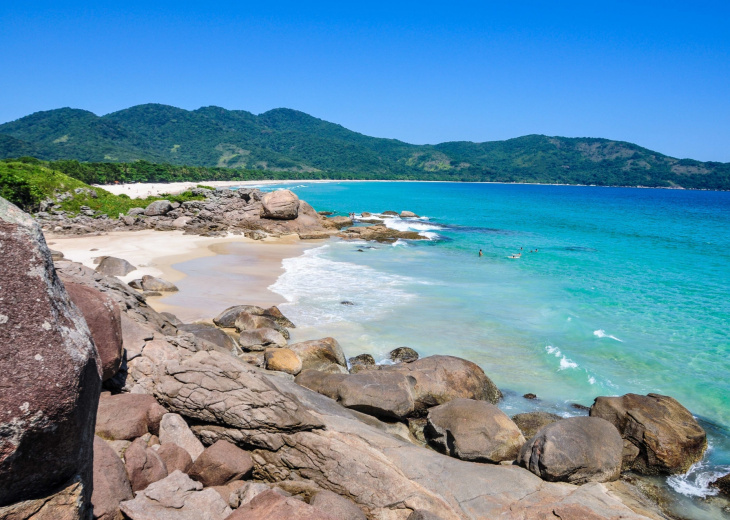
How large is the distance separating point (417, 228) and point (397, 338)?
1482 inches

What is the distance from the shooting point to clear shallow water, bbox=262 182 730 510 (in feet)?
46.7

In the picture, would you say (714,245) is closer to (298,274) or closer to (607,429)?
(298,274)

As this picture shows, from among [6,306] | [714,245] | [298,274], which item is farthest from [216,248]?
[714,245]

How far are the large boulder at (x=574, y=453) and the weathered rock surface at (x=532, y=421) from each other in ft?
4.46

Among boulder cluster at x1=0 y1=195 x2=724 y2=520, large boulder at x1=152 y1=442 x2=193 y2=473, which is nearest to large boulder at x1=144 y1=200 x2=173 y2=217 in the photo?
boulder cluster at x1=0 y1=195 x2=724 y2=520

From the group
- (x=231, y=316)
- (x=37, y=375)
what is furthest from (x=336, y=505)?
(x=231, y=316)

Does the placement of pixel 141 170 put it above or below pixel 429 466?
above

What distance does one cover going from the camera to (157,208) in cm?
4216

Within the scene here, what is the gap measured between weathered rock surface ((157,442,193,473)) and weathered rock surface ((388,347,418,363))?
9107 mm

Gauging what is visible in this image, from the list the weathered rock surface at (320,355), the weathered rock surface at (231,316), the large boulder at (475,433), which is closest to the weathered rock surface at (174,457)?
the large boulder at (475,433)

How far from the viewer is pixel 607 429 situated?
31.4ft

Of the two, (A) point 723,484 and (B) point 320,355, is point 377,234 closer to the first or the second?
(B) point 320,355

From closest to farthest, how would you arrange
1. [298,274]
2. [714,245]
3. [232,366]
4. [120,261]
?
[232,366], [120,261], [298,274], [714,245]

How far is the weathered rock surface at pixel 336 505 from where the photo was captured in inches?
221
